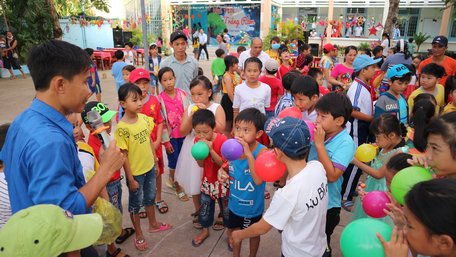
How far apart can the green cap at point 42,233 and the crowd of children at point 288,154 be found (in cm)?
90

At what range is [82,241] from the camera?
139cm

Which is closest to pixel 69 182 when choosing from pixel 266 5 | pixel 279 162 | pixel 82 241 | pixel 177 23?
pixel 82 241

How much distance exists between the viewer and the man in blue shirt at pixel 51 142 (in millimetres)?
1385

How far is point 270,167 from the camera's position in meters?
2.12

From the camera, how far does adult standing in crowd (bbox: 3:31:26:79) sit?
44.5 feet

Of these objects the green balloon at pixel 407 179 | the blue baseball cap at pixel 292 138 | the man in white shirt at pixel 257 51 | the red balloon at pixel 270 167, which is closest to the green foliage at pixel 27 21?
the man in white shirt at pixel 257 51

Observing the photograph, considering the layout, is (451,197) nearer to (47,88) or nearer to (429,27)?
(47,88)

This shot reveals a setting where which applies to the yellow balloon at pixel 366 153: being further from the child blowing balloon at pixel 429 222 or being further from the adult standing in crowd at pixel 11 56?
the adult standing in crowd at pixel 11 56

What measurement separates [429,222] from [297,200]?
69 cm

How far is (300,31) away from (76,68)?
18.2 metres

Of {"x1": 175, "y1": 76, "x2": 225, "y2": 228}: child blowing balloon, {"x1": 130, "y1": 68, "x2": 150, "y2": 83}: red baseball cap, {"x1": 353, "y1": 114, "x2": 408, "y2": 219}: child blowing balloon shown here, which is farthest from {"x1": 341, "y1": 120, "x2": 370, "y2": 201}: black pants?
{"x1": 130, "y1": 68, "x2": 150, "y2": 83}: red baseball cap

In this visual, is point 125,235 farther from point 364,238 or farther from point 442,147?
point 442,147

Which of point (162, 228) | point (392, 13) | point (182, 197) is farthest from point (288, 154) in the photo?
point (392, 13)

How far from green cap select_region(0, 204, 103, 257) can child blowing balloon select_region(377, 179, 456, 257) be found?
1399 millimetres
